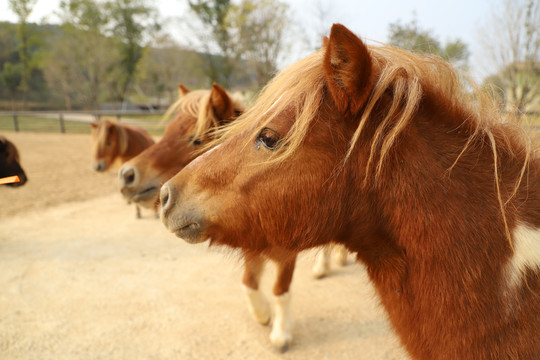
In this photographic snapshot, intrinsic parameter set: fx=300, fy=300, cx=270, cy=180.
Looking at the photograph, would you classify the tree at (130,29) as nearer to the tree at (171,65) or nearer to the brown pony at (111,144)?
the tree at (171,65)

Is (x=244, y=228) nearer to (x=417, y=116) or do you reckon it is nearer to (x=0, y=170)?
(x=417, y=116)

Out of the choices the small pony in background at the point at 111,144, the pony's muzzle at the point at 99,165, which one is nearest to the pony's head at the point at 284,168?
the small pony in background at the point at 111,144

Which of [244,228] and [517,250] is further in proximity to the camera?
[244,228]

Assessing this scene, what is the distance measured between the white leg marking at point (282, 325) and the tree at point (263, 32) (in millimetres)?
15866

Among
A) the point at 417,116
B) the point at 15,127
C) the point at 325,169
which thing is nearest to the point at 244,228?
the point at 325,169

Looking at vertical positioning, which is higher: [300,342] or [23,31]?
[300,342]

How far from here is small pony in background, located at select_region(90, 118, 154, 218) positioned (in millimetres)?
6445

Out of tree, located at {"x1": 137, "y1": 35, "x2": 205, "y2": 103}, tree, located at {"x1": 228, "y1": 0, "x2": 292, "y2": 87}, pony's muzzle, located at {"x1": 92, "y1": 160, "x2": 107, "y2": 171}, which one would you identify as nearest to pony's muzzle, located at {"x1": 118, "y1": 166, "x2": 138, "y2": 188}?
pony's muzzle, located at {"x1": 92, "y1": 160, "x2": 107, "y2": 171}

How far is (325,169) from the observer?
1.31m

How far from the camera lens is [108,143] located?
257 inches

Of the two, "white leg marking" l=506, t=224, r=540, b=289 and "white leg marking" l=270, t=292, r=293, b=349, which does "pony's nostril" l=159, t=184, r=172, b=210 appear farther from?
"white leg marking" l=270, t=292, r=293, b=349

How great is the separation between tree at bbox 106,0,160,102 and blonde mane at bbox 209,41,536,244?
37408mm

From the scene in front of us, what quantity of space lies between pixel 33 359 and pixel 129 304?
98 cm

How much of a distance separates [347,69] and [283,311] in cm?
265
